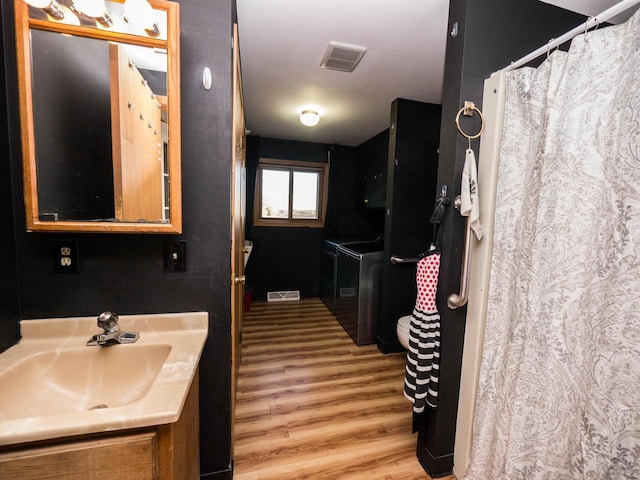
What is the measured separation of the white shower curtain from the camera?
778 mm

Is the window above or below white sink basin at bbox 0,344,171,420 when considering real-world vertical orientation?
above

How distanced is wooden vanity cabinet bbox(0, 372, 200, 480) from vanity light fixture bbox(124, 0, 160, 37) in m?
1.26

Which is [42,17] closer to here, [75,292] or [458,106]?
[75,292]

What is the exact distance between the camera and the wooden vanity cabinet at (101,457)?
61 centimetres

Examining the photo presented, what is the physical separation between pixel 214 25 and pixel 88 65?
487 millimetres

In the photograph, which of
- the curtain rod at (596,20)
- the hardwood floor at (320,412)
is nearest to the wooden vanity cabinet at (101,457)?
the hardwood floor at (320,412)

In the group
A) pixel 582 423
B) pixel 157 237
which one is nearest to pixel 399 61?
pixel 157 237

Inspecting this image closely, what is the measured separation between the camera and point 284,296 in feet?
13.2

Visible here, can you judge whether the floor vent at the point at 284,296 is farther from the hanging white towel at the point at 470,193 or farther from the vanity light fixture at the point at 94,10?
the vanity light fixture at the point at 94,10

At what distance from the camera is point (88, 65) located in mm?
983

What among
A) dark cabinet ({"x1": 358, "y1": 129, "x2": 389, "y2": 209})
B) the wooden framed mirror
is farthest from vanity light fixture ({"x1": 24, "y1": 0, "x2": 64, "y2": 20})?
dark cabinet ({"x1": 358, "y1": 129, "x2": 389, "y2": 209})

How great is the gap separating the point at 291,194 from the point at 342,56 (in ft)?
7.88

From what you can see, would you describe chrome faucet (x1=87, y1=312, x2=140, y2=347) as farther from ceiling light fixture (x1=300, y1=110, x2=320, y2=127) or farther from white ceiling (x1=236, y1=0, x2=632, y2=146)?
ceiling light fixture (x1=300, y1=110, x2=320, y2=127)

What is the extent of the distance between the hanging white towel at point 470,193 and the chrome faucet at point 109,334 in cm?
144
